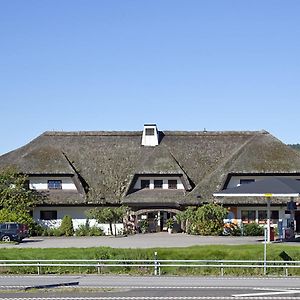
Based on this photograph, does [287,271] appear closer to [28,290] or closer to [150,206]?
[28,290]

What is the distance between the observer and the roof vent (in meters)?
62.9

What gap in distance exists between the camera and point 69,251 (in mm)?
34812

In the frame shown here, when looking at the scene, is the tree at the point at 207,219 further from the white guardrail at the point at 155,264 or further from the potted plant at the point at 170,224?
the white guardrail at the point at 155,264

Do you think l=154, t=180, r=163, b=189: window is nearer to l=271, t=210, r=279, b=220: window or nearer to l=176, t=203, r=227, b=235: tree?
l=176, t=203, r=227, b=235: tree

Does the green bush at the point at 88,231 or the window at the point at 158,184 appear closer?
the green bush at the point at 88,231

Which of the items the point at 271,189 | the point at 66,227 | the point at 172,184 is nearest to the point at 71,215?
the point at 66,227

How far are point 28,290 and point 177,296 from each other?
5.18 m

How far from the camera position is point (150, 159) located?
58750 millimetres

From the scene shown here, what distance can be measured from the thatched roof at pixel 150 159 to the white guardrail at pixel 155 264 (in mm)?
22506

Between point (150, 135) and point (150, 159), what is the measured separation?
16.0 feet

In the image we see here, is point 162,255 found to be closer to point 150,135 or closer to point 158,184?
point 158,184

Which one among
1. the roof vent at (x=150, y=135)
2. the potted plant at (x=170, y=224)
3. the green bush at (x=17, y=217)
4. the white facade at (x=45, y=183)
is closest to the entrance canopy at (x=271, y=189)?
the potted plant at (x=170, y=224)

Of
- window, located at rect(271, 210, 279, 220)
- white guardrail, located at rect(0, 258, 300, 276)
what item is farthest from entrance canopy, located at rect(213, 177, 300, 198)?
window, located at rect(271, 210, 279, 220)

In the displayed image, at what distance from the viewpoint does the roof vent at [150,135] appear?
6288 cm
